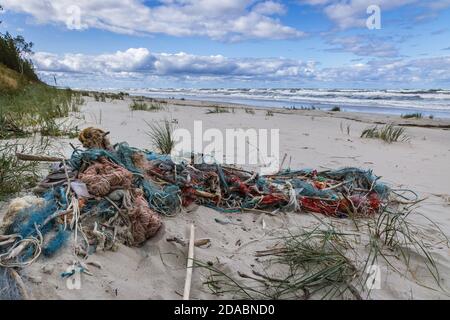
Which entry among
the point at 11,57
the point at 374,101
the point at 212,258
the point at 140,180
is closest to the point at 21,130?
the point at 140,180

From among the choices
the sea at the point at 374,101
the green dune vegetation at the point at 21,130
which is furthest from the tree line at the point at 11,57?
the sea at the point at 374,101

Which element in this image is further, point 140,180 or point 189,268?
point 140,180

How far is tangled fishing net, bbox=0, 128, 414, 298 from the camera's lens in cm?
201

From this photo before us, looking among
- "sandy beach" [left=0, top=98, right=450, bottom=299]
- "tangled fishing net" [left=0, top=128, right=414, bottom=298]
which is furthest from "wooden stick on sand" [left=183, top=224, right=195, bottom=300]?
"tangled fishing net" [left=0, top=128, right=414, bottom=298]

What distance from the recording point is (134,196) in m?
2.52

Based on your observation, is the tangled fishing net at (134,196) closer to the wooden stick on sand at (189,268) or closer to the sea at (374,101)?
the wooden stick on sand at (189,268)

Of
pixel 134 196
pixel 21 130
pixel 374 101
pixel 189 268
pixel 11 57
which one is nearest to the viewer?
pixel 189 268

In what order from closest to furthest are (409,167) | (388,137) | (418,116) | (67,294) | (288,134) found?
(67,294) → (409,167) → (388,137) → (288,134) → (418,116)

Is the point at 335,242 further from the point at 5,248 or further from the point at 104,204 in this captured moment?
the point at 5,248

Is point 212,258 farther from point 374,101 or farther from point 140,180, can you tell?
point 374,101

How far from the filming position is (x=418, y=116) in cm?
1298
